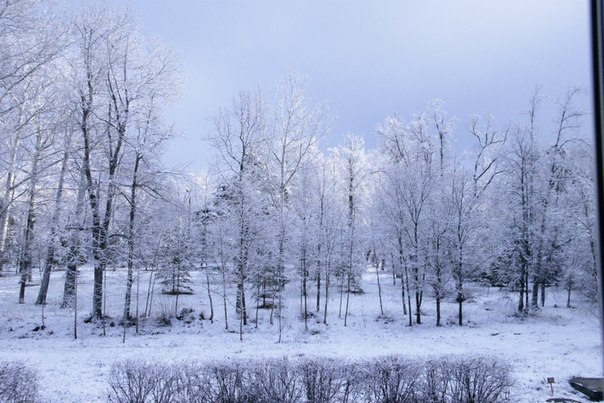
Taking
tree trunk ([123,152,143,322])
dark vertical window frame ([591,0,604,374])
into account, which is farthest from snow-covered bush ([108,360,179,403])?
tree trunk ([123,152,143,322])

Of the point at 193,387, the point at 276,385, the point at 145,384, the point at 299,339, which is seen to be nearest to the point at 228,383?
the point at 193,387

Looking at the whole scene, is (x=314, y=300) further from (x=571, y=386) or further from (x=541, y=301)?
(x=571, y=386)

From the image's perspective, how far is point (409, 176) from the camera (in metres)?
22.0

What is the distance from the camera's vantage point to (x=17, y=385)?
698 centimetres

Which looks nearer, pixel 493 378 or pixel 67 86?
pixel 493 378

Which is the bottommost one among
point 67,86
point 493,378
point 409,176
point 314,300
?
point 314,300

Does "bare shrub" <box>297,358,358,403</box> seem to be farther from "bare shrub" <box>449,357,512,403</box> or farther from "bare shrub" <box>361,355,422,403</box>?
"bare shrub" <box>449,357,512,403</box>

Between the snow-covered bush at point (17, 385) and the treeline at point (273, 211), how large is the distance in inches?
371

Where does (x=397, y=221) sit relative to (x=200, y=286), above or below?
above

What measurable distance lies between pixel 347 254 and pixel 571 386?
16.1 m

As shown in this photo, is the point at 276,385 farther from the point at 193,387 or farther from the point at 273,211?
the point at 273,211

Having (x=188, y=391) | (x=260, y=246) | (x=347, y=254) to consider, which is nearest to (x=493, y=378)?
(x=188, y=391)

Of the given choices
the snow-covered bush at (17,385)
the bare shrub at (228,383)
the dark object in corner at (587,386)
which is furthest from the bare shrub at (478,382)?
the snow-covered bush at (17,385)

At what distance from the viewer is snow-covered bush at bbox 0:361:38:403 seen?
269 inches
